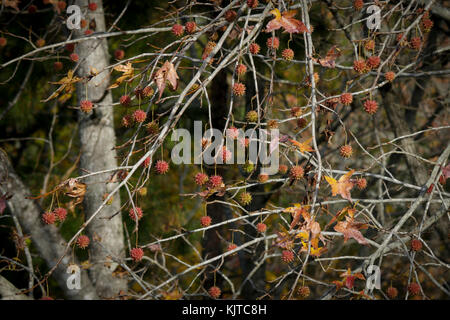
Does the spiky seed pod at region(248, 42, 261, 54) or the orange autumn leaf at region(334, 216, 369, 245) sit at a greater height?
the spiky seed pod at region(248, 42, 261, 54)

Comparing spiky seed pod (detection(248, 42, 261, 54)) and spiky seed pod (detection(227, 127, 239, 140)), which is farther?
spiky seed pod (detection(248, 42, 261, 54))

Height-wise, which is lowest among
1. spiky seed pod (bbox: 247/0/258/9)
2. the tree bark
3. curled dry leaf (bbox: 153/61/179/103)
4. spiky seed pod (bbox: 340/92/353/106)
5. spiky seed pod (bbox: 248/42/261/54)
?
the tree bark

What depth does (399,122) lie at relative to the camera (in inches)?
132

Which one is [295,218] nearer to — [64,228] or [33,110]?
[64,228]

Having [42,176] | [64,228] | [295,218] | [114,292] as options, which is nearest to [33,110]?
[42,176]

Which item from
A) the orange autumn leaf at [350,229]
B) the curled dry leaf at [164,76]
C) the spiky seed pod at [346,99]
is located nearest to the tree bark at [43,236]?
the curled dry leaf at [164,76]

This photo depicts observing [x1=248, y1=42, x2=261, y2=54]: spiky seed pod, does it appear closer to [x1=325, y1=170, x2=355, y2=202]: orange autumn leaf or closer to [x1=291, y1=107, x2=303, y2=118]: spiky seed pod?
[x1=291, y1=107, x2=303, y2=118]: spiky seed pod

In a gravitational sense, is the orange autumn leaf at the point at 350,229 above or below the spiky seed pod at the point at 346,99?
below

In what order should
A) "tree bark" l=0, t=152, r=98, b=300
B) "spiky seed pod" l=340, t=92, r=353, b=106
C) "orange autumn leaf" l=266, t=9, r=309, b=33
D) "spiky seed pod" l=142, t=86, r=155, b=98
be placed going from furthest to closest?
Answer: "tree bark" l=0, t=152, r=98, b=300
"spiky seed pod" l=340, t=92, r=353, b=106
"spiky seed pod" l=142, t=86, r=155, b=98
"orange autumn leaf" l=266, t=9, r=309, b=33

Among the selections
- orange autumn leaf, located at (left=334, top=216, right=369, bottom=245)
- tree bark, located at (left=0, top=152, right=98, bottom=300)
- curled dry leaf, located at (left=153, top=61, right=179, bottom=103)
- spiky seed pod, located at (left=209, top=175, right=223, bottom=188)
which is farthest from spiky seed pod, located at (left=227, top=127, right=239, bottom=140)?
tree bark, located at (left=0, top=152, right=98, bottom=300)

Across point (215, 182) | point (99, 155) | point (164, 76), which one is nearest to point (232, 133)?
point (215, 182)

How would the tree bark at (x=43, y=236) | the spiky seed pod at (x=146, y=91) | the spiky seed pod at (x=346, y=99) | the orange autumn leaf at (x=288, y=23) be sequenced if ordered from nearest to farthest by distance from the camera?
the orange autumn leaf at (x=288, y=23), the spiky seed pod at (x=146, y=91), the spiky seed pod at (x=346, y=99), the tree bark at (x=43, y=236)

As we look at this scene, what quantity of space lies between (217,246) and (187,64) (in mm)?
1426
